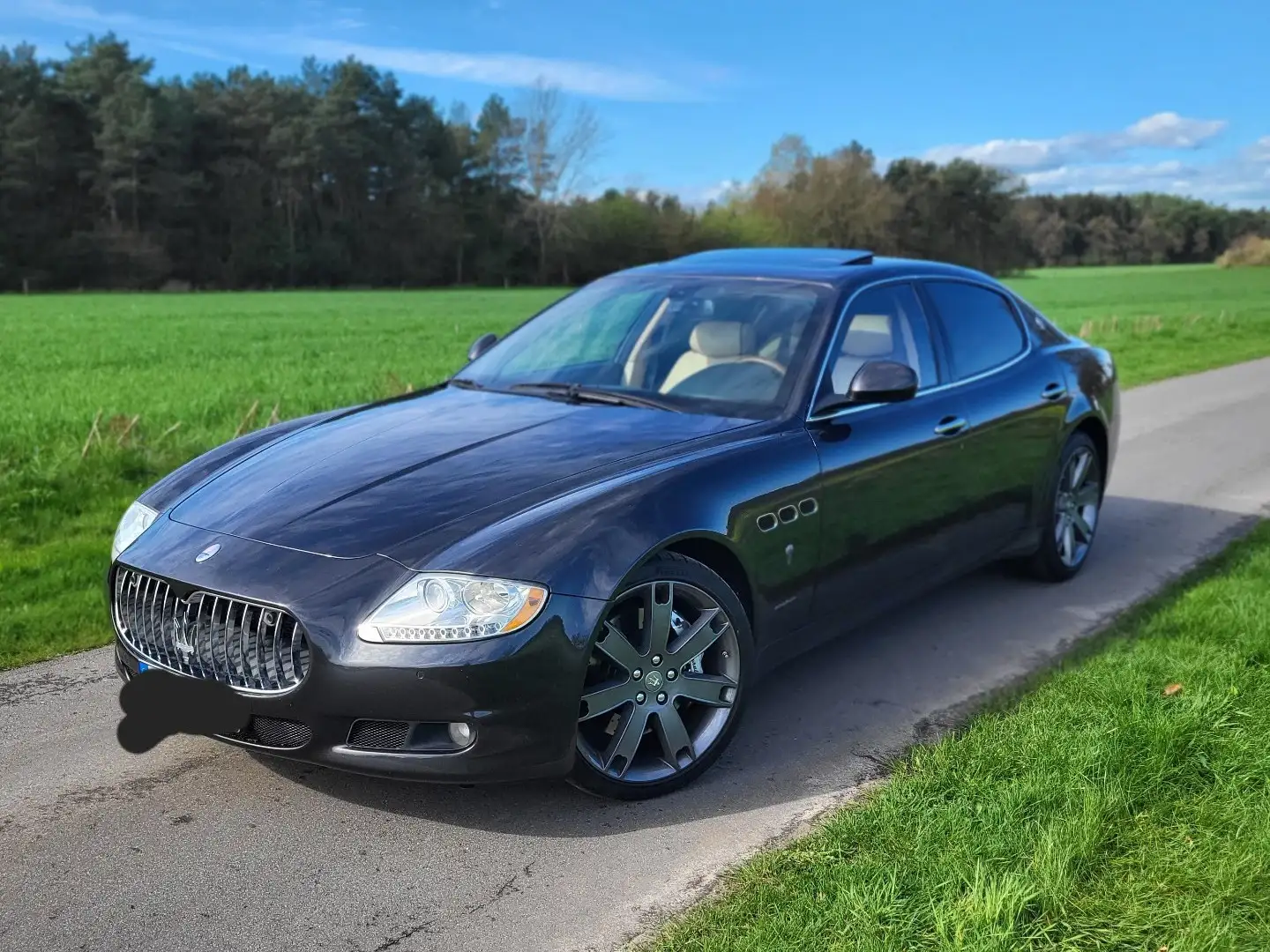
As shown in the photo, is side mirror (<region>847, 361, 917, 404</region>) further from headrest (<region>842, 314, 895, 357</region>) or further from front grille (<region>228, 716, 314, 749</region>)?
front grille (<region>228, 716, 314, 749</region>)

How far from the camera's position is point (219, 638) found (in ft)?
10.4

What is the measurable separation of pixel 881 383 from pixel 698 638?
4.13ft

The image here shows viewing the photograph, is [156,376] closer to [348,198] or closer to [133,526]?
[133,526]

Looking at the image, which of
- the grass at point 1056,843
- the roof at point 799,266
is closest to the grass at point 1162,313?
the roof at point 799,266

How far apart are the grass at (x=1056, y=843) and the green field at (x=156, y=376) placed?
11.6 feet

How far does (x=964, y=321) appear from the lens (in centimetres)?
528

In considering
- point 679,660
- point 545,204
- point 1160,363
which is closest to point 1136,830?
point 679,660

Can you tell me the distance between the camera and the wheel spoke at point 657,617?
339 centimetres

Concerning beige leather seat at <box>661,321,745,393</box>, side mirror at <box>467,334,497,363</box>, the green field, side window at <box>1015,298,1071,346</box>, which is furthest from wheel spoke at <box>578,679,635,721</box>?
side window at <box>1015,298,1071,346</box>

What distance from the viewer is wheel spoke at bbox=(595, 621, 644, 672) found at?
327 centimetres

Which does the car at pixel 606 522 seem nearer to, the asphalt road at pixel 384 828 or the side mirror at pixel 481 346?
the side mirror at pixel 481 346

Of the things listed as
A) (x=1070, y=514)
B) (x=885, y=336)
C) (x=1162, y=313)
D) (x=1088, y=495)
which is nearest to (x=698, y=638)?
(x=885, y=336)

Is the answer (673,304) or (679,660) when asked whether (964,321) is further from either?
(679,660)

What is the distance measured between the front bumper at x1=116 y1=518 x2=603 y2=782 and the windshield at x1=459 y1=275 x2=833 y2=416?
1454 mm
